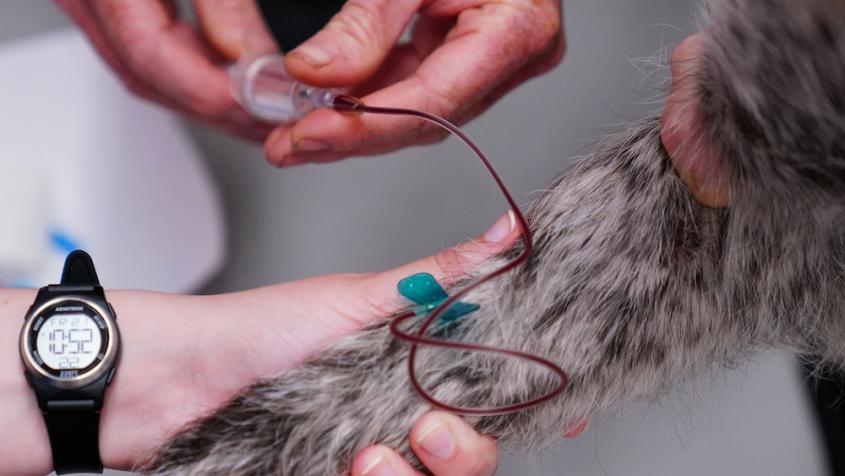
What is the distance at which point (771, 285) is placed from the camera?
0.53 m

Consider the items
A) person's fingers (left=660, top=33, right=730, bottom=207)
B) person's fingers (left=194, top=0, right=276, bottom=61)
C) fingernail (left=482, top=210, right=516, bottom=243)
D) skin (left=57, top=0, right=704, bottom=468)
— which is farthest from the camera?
person's fingers (left=194, top=0, right=276, bottom=61)

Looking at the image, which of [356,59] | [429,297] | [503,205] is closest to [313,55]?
[356,59]

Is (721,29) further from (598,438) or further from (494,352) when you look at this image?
(598,438)

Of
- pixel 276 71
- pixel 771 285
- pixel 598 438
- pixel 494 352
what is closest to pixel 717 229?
pixel 771 285

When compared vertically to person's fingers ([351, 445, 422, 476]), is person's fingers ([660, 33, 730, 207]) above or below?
above

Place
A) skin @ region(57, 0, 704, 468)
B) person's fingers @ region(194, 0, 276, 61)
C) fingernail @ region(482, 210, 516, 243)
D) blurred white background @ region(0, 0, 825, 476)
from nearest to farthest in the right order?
fingernail @ region(482, 210, 516, 243) → skin @ region(57, 0, 704, 468) → person's fingers @ region(194, 0, 276, 61) → blurred white background @ region(0, 0, 825, 476)

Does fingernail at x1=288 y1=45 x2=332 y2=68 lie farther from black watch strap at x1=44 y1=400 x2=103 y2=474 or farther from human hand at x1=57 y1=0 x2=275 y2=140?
black watch strap at x1=44 y1=400 x2=103 y2=474

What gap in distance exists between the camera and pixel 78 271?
25.2 inches

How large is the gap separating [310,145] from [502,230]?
27cm

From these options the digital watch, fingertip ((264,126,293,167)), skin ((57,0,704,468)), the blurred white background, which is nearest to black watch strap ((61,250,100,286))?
the digital watch

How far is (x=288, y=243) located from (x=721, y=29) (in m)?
0.82

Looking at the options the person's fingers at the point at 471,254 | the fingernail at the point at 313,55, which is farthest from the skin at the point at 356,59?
the person's fingers at the point at 471,254

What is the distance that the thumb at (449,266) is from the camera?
22.8 inches

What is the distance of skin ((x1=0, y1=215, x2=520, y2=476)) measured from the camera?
652mm
